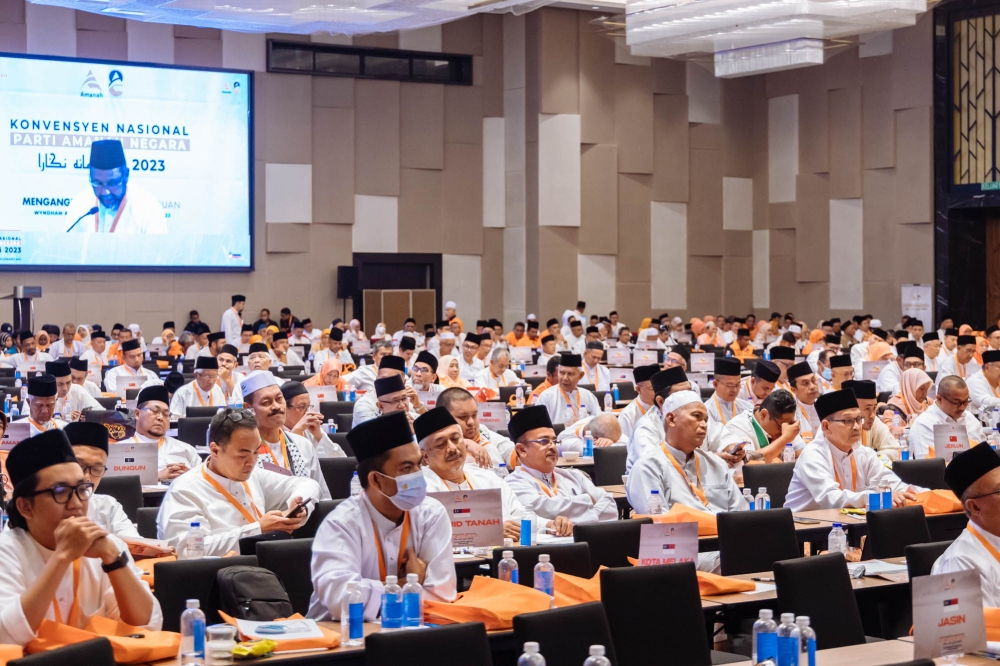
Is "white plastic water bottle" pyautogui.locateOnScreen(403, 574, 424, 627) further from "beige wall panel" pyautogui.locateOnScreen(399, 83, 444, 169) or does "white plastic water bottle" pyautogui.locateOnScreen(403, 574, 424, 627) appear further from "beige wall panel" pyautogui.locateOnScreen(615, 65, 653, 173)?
"beige wall panel" pyautogui.locateOnScreen(615, 65, 653, 173)

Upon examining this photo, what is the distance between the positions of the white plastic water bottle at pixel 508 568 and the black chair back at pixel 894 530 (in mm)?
1713

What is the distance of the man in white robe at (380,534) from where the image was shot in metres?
3.92

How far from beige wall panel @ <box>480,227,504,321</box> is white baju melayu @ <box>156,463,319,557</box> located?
17910 millimetres

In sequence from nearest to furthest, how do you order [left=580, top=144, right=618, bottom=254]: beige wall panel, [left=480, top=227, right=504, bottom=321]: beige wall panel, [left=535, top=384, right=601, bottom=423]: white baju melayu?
[left=535, top=384, right=601, bottom=423]: white baju melayu → [left=580, top=144, right=618, bottom=254]: beige wall panel → [left=480, top=227, right=504, bottom=321]: beige wall panel

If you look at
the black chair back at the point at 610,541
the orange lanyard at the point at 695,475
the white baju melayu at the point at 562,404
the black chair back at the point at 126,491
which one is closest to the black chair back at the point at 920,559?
the black chair back at the point at 610,541

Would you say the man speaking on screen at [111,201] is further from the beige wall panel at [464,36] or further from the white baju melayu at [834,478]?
the white baju melayu at [834,478]

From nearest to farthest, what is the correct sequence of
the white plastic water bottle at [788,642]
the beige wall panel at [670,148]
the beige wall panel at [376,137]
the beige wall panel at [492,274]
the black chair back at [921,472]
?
the white plastic water bottle at [788,642] < the black chair back at [921,472] < the beige wall panel at [376,137] < the beige wall panel at [492,274] < the beige wall panel at [670,148]

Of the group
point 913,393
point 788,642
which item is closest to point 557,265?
point 913,393

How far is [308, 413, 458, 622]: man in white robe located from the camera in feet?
12.9

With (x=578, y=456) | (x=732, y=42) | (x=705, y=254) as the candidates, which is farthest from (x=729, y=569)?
(x=705, y=254)

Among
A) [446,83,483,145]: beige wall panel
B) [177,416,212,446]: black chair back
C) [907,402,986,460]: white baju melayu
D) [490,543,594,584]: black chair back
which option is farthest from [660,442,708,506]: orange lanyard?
[446,83,483,145]: beige wall panel

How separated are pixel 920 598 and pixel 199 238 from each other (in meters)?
17.9

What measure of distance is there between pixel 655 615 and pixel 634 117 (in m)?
20.3

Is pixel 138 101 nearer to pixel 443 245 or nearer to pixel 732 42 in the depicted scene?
pixel 443 245
